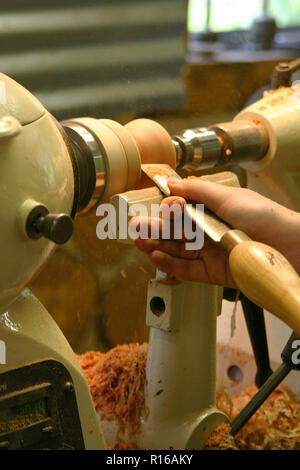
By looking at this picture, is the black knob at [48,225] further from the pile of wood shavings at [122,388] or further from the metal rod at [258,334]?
the metal rod at [258,334]

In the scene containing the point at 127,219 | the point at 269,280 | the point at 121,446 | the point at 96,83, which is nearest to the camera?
the point at 269,280

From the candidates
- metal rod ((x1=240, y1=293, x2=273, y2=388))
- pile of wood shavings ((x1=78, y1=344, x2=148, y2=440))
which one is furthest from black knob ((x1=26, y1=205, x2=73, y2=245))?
metal rod ((x1=240, y1=293, x2=273, y2=388))

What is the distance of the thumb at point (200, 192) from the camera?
27.7 inches

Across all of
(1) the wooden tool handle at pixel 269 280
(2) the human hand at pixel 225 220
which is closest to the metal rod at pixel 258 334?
(2) the human hand at pixel 225 220

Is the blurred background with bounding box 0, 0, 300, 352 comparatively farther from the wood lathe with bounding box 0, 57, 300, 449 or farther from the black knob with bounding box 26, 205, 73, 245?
the black knob with bounding box 26, 205, 73, 245

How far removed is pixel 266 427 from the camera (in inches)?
36.5

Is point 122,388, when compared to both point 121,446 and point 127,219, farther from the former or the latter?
point 127,219

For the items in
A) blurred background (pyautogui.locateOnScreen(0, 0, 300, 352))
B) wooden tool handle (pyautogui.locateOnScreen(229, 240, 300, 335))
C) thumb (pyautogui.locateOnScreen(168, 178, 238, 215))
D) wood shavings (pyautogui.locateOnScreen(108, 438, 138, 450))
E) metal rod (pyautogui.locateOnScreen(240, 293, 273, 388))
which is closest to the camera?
wooden tool handle (pyautogui.locateOnScreen(229, 240, 300, 335))

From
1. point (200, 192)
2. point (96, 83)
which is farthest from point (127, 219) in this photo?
point (96, 83)

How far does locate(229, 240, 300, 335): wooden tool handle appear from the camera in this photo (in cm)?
54

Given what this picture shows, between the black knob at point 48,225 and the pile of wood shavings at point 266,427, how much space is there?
395 mm

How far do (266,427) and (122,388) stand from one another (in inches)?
8.4

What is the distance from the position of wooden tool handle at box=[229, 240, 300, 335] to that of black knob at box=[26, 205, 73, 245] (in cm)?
14
